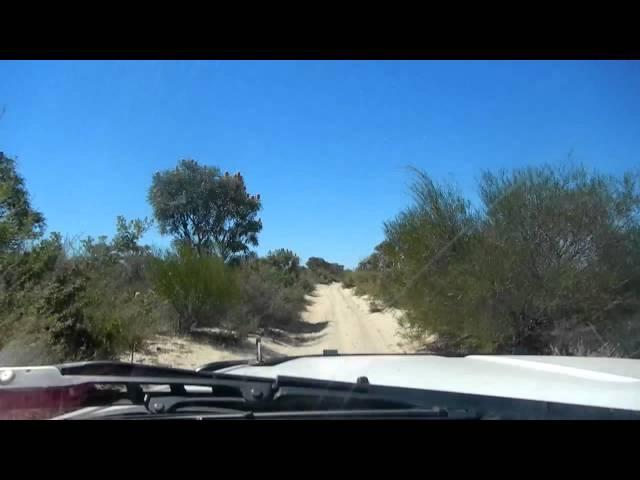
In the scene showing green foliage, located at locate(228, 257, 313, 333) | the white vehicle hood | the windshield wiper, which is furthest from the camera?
green foliage, located at locate(228, 257, 313, 333)

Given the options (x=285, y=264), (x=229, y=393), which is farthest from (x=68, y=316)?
A: (x=285, y=264)

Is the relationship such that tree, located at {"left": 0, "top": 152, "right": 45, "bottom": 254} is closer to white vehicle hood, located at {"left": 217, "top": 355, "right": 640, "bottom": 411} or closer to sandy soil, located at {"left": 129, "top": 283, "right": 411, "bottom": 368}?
sandy soil, located at {"left": 129, "top": 283, "right": 411, "bottom": 368}

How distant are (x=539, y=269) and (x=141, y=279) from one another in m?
11.0

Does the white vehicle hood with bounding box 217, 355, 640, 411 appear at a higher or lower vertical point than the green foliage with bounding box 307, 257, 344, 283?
lower

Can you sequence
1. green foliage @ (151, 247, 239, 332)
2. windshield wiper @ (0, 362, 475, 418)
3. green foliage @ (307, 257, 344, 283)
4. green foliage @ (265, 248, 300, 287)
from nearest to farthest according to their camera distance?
1. windshield wiper @ (0, 362, 475, 418)
2. green foliage @ (151, 247, 239, 332)
3. green foliage @ (265, 248, 300, 287)
4. green foliage @ (307, 257, 344, 283)

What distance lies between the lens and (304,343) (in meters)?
16.8

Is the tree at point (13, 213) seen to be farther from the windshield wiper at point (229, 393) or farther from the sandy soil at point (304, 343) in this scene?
the windshield wiper at point (229, 393)

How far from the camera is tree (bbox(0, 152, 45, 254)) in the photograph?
9.99 m

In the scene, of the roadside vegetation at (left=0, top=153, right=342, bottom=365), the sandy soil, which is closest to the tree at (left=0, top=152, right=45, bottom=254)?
the roadside vegetation at (left=0, top=153, right=342, bottom=365)

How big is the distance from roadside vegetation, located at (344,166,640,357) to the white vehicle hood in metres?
5.49
